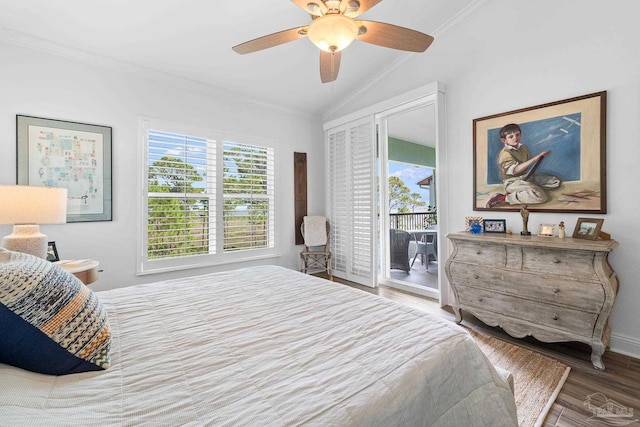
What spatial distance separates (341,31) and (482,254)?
6.99 ft

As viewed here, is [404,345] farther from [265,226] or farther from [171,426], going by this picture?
[265,226]

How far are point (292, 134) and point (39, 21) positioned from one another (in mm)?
2823

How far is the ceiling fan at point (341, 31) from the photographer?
5.63 ft

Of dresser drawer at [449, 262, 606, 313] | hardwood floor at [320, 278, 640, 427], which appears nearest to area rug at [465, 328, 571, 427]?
hardwood floor at [320, 278, 640, 427]

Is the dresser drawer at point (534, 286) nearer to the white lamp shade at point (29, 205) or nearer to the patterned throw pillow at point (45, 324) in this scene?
the patterned throw pillow at point (45, 324)

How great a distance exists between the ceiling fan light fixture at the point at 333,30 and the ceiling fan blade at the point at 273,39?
0.70ft

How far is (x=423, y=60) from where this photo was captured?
11.7 feet

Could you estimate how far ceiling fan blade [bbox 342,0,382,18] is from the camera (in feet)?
5.62

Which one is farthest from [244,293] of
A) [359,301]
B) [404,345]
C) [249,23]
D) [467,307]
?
[249,23]

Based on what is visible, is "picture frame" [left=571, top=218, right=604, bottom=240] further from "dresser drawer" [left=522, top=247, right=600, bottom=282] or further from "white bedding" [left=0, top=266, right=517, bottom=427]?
"white bedding" [left=0, top=266, right=517, bottom=427]

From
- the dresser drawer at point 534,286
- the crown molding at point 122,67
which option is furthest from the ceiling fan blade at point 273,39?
the dresser drawer at point 534,286

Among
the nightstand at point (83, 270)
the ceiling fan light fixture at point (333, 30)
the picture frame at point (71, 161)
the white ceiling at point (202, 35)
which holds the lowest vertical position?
the nightstand at point (83, 270)

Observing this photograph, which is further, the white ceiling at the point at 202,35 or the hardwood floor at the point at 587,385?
the white ceiling at the point at 202,35

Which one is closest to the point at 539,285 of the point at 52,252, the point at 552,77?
the point at 552,77
